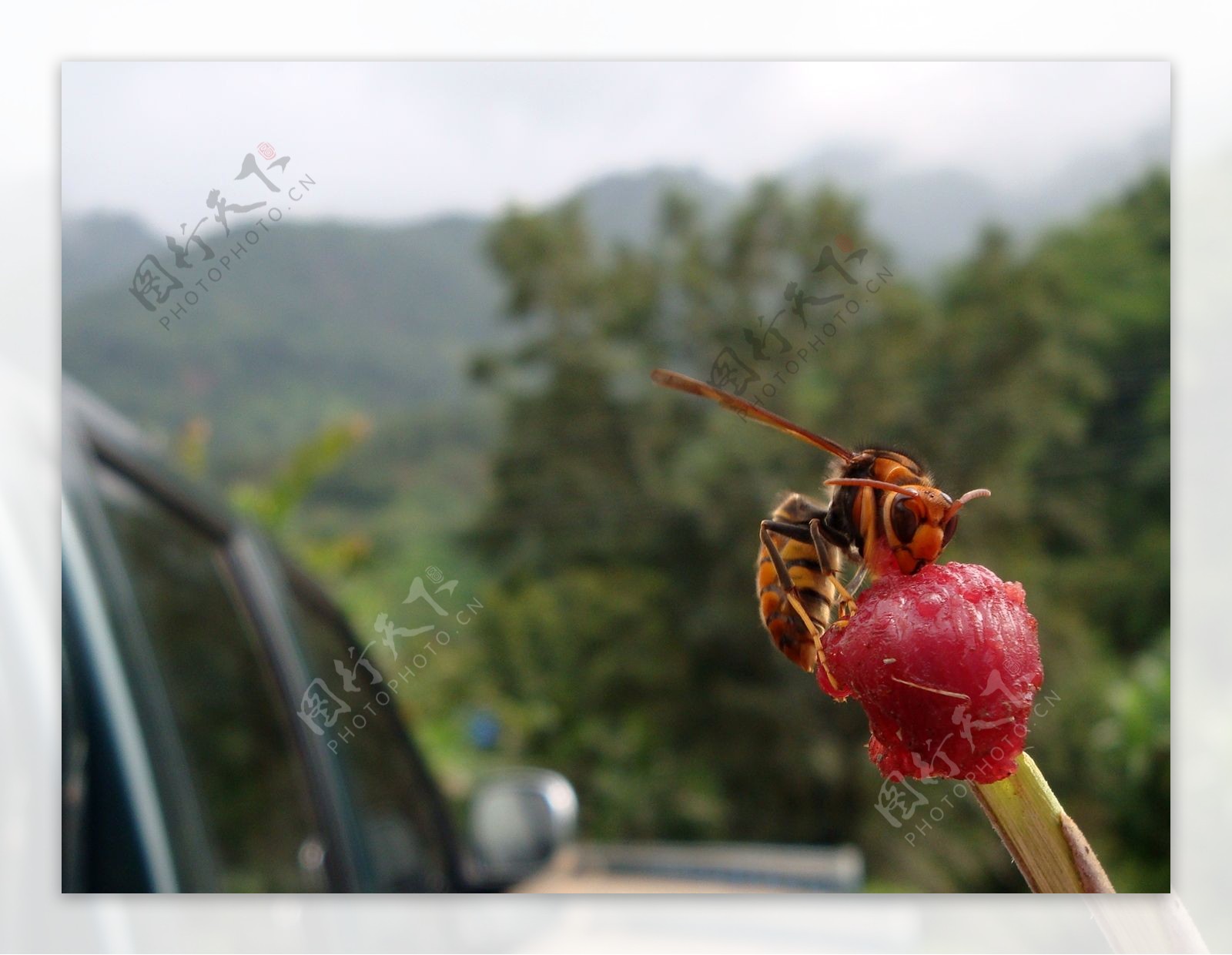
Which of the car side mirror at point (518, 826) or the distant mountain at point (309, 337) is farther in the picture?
the distant mountain at point (309, 337)

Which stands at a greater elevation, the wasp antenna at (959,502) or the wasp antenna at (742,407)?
the wasp antenna at (742,407)

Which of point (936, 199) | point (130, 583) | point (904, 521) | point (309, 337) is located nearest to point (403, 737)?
point (130, 583)

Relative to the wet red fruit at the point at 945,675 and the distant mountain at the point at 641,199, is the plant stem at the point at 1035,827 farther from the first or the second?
the distant mountain at the point at 641,199

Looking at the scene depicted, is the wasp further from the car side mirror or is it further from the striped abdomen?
the car side mirror

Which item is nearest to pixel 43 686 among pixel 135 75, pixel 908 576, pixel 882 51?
pixel 908 576

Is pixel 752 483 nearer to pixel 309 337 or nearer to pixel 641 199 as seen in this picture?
pixel 641 199

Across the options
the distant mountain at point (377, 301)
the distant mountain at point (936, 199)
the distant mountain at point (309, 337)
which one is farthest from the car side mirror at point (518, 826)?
the distant mountain at point (936, 199)

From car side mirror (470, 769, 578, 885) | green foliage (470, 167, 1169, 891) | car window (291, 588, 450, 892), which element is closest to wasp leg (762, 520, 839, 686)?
car window (291, 588, 450, 892)
